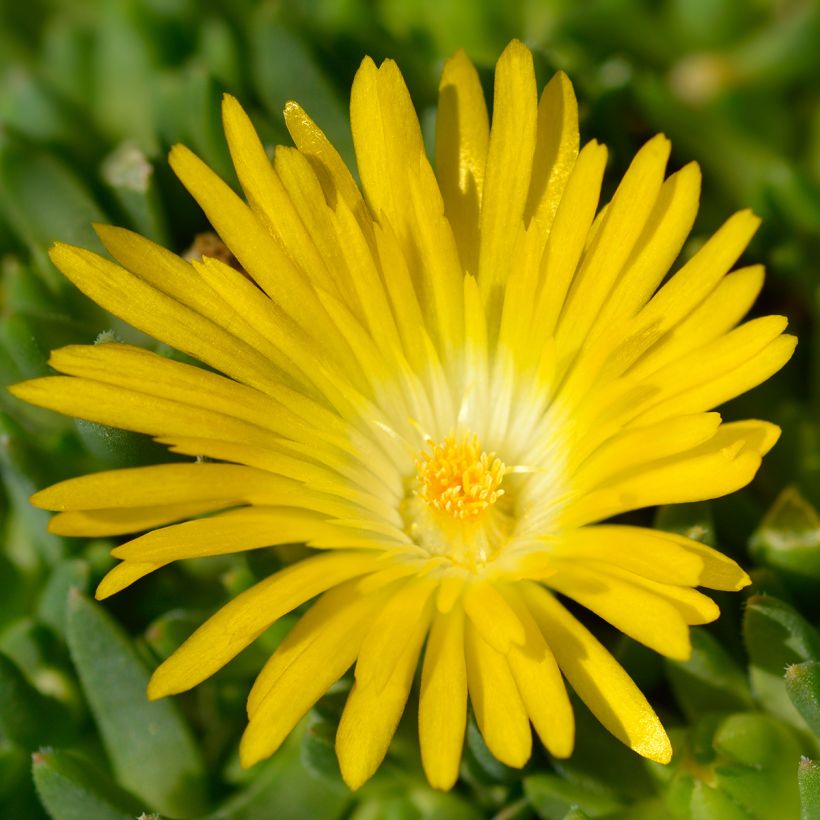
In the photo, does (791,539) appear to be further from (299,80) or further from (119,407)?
A: (299,80)

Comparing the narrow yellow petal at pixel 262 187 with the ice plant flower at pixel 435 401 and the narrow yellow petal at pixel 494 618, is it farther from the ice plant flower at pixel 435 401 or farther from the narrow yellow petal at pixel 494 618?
the narrow yellow petal at pixel 494 618

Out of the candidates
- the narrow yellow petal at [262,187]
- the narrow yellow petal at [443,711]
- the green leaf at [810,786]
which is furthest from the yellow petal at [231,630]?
the green leaf at [810,786]

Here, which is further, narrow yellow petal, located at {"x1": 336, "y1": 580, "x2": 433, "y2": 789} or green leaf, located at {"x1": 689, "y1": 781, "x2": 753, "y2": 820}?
green leaf, located at {"x1": 689, "y1": 781, "x2": 753, "y2": 820}

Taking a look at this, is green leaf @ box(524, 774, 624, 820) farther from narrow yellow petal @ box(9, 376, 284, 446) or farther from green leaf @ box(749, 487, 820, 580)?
narrow yellow petal @ box(9, 376, 284, 446)

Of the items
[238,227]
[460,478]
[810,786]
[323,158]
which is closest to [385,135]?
[323,158]

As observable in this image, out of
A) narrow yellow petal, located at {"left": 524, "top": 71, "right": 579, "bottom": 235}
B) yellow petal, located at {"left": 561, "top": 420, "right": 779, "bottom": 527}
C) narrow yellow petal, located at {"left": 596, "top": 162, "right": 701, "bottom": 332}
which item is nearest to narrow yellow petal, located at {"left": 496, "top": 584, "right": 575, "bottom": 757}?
yellow petal, located at {"left": 561, "top": 420, "right": 779, "bottom": 527}

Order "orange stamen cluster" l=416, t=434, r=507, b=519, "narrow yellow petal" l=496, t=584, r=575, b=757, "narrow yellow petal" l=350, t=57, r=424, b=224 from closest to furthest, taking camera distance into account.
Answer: "narrow yellow petal" l=496, t=584, r=575, b=757 < "narrow yellow petal" l=350, t=57, r=424, b=224 < "orange stamen cluster" l=416, t=434, r=507, b=519
